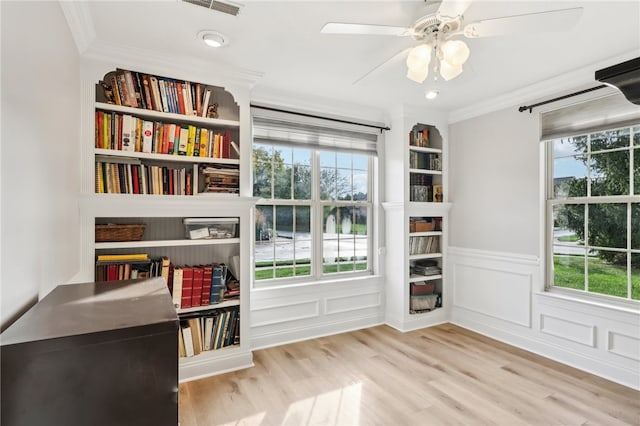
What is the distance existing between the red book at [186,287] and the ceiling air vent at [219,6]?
185 centimetres

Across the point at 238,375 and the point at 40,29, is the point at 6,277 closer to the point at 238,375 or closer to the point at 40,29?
the point at 40,29

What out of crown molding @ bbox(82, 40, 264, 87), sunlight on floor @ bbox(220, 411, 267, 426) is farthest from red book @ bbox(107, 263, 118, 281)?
crown molding @ bbox(82, 40, 264, 87)

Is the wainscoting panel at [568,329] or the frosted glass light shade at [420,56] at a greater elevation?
the frosted glass light shade at [420,56]

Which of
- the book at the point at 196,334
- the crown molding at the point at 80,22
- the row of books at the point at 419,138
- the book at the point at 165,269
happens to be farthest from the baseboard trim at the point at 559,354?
the crown molding at the point at 80,22

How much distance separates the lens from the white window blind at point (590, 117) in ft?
8.62

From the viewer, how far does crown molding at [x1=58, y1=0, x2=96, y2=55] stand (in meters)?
1.78

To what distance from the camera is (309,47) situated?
2400mm

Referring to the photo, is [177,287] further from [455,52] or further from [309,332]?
[455,52]

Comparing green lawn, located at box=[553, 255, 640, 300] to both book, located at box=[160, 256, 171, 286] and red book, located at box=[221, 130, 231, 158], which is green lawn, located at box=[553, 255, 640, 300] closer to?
red book, located at box=[221, 130, 231, 158]

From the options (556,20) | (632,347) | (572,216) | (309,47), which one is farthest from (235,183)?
(632,347)

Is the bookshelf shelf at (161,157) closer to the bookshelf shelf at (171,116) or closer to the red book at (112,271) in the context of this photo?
the bookshelf shelf at (171,116)

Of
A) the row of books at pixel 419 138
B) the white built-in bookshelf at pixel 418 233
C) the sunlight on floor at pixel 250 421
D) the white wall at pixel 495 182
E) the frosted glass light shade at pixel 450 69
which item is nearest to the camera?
the frosted glass light shade at pixel 450 69

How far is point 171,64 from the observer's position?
257 cm

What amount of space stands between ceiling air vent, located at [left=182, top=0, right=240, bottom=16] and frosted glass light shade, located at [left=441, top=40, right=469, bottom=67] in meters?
1.17
